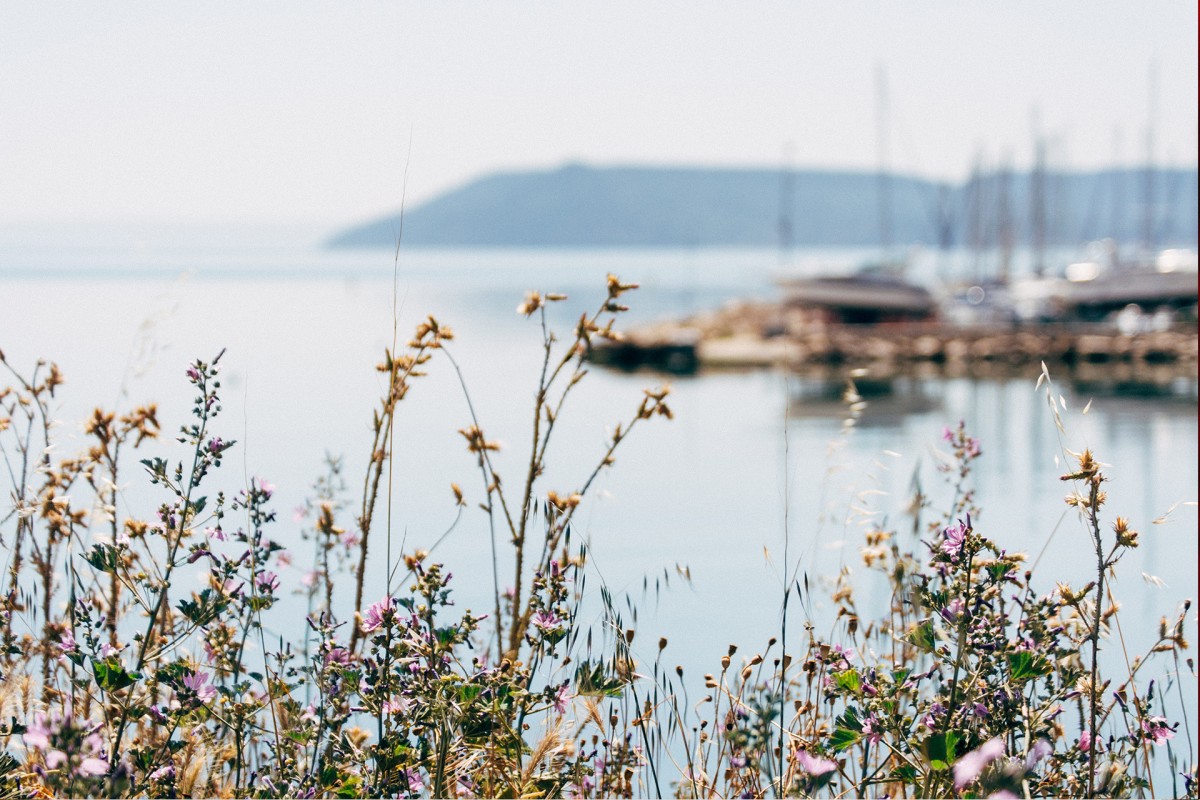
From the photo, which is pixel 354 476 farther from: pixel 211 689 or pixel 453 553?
pixel 211 689

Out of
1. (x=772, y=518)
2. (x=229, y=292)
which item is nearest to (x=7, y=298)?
(x=229, y=292)

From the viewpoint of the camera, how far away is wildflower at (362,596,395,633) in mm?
2432

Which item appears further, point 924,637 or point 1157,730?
point 1157,730

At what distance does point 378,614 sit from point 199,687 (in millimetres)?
362

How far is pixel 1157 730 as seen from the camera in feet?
8.69

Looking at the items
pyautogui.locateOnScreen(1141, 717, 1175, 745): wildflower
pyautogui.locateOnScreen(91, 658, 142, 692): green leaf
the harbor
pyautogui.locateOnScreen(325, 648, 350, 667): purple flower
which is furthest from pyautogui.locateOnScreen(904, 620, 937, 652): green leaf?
the harbor

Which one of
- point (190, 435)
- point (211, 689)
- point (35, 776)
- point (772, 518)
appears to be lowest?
point (772, 518)

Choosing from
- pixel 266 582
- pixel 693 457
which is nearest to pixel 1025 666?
pixel 266 582

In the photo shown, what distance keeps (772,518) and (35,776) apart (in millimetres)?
13540

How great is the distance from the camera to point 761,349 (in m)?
38.8

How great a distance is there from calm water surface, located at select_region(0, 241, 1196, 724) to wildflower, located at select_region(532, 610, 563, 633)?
0.24 metres

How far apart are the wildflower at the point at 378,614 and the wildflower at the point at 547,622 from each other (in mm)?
279

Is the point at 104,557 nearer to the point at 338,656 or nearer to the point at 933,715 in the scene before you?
the point at 338,656

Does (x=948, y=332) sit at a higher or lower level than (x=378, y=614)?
lower
